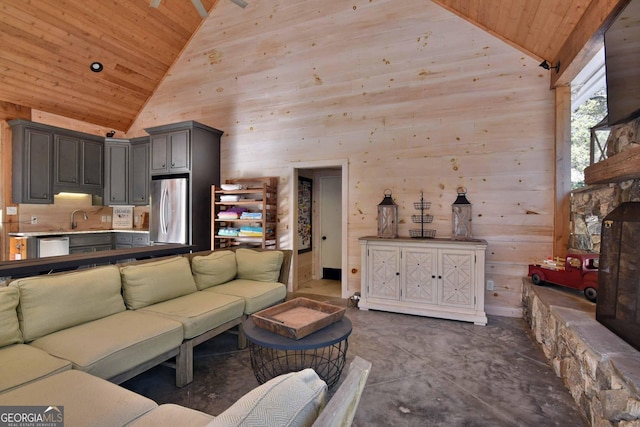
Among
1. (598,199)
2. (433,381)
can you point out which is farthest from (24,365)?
(598,199)

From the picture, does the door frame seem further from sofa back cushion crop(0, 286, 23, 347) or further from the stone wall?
sofa back cushion crop(0, 286, 23, 347)

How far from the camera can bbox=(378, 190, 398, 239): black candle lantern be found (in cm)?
406

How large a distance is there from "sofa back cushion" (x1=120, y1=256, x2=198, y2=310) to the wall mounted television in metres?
3.44

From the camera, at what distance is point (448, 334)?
3182 millimetres

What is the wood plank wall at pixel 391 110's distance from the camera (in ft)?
12.1

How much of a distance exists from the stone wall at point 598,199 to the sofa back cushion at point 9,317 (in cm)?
389

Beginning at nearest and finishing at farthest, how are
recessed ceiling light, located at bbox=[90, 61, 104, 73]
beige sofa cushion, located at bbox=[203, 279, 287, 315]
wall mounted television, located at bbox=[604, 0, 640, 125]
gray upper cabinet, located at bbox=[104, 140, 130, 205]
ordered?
wall mounted television, located at bbox=[604, 0, 640, 125] < beige sofa cushion, located at bbox=[203, 279, 287, 315] < recessed ceiling light, located at bbox=[90, 61, 104, 73] < gray upper cabinet, located at bbox=[104, 140, 130, 205]

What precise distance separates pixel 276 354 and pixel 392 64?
3.78 metres

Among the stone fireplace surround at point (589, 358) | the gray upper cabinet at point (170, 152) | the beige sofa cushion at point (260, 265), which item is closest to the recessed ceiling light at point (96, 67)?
the gray upper cabinet at point (170, 152)

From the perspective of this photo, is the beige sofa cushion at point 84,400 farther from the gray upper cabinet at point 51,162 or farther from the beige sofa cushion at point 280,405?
the gray upper cabinet at point 51,162

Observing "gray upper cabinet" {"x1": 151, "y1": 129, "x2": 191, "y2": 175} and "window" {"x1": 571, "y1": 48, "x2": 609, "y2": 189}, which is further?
"gray upper cabinet" {"x1": 151, "y1": 129, "x2": 191, "y2": 175}

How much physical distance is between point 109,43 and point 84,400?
5343 millimetres

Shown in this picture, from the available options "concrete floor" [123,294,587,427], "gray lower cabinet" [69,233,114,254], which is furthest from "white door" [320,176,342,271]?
"gray lower cabinet" [69,233,114,254]

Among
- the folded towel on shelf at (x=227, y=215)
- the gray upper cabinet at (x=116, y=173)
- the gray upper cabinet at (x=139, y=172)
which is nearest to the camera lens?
the folded towel on shelf at (x=227, y=215)
